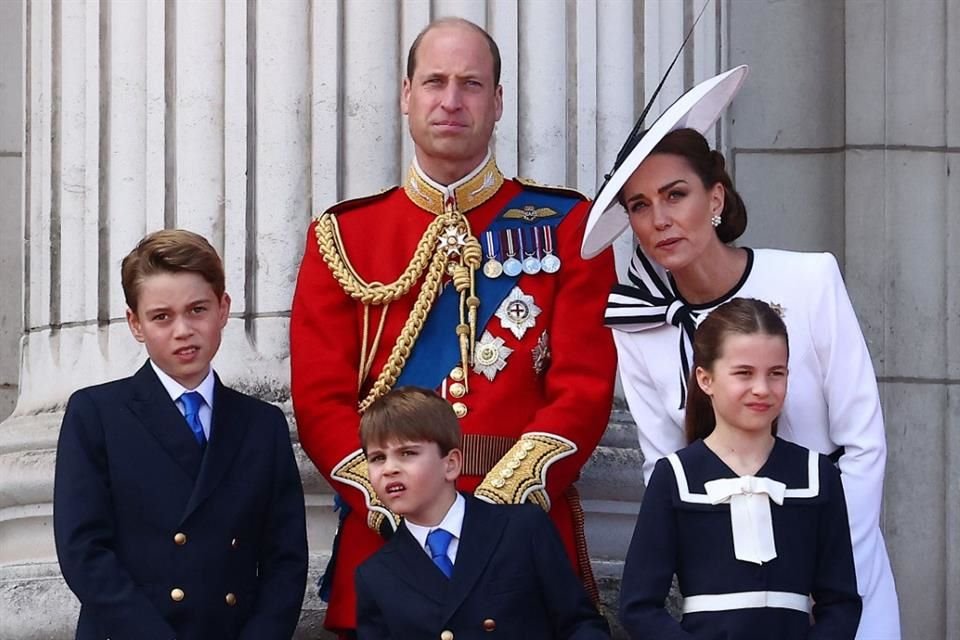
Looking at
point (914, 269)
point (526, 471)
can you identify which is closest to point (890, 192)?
point (914, 269)

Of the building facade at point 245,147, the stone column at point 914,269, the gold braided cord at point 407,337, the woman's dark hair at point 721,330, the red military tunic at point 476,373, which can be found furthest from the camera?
the stone column at point 914,269

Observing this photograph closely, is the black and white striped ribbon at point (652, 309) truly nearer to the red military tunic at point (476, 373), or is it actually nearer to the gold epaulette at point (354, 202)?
the red military tunic at point (476, 373)

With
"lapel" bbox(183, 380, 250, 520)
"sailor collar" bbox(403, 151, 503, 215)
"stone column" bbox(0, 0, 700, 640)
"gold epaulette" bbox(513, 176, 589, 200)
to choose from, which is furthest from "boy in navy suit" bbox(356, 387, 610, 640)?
"stone column" bbox(0, 0, 700, 640)

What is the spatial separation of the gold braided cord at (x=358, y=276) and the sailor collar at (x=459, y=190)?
46 millimetres

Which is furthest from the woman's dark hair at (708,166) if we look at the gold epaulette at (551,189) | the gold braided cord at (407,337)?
the gold braided cord at (407,337)

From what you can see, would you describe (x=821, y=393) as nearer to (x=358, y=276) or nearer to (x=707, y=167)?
(x=707, y=167)

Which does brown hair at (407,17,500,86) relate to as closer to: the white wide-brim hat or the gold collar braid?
the gold collar braid

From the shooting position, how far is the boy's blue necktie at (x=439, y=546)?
15.2 ft

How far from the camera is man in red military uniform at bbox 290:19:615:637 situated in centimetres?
500

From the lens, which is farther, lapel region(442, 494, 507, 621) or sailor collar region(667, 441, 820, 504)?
lapel region(442, 494, 507, 621)

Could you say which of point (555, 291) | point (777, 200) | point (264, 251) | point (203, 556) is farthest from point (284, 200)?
point (777, 200)

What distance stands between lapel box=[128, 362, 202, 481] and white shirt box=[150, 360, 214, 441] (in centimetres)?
2

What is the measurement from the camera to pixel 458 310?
16.9 ft

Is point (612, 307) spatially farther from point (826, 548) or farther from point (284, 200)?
point (284, 200)
